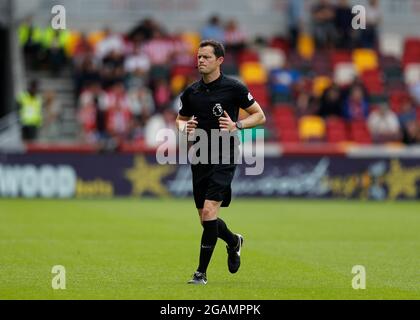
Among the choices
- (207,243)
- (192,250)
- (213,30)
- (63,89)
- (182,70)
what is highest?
(213,30)

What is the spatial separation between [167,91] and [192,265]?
56.6 feet

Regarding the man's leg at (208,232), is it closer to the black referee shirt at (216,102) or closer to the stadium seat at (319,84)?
the black referee shirt at (216,102)

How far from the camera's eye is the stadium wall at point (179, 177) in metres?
26.6

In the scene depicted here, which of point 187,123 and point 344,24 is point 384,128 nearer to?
point 344,24

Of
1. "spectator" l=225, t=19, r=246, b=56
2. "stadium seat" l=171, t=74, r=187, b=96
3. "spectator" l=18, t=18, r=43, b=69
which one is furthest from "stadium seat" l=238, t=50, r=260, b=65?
"spectator" l=18, t=18, r=43, b=69

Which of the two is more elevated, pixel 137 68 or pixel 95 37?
pixel 95 37

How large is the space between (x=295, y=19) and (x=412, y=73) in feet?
13.4

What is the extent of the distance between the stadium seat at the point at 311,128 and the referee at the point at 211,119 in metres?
18.9

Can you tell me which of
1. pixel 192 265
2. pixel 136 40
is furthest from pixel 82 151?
pixel 192 265

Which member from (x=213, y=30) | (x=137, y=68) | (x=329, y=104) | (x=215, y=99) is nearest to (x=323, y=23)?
(x=213, y=30)

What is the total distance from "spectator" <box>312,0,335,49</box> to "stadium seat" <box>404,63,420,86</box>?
2.54 meters

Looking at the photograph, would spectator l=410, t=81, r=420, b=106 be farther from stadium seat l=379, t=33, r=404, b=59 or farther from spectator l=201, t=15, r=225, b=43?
spectator l=201, t=15, r=225, b=43

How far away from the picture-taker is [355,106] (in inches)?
1228

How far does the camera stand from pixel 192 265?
43.1 ft
